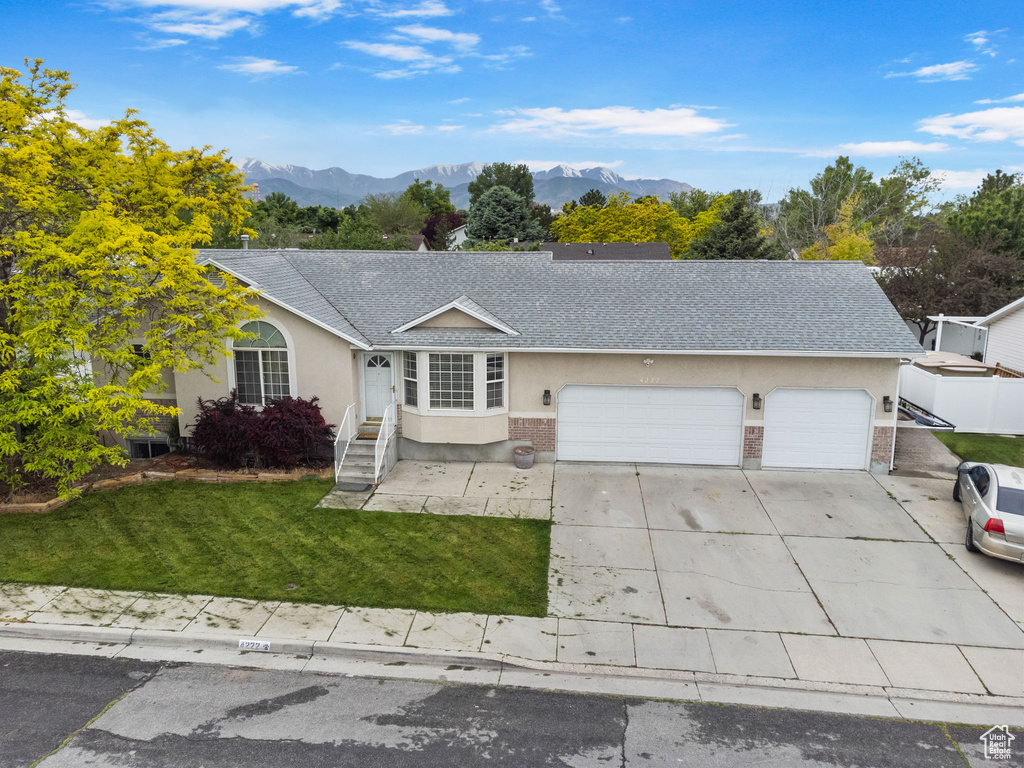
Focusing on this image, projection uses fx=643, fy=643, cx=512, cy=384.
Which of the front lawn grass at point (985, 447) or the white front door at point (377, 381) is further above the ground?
the white front door at point (377, 381)

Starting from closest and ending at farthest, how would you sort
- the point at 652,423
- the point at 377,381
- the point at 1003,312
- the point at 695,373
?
1. the point at 695,373
2. the point at 652,423
3. the point at 377,381
4. the point at 1003,312

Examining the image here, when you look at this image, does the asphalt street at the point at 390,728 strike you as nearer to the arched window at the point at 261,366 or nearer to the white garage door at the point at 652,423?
the arched window at the point at 261,366

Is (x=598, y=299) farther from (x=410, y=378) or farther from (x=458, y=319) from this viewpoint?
(x=410, y=378)

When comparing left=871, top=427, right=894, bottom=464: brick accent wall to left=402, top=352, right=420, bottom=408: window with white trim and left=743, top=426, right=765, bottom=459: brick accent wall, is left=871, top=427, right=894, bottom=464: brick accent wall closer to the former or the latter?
left=743, top=426, right=765, bottom=459: brick accent wall

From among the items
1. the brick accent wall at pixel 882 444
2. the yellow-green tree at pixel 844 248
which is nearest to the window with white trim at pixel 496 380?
the brick accent wall at pixel 882 444

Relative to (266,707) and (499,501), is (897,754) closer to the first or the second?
(266,707)

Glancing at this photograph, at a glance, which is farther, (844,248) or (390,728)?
(844,248)

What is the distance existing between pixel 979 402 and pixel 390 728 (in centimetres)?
1963

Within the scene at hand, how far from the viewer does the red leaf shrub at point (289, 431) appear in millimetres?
15234

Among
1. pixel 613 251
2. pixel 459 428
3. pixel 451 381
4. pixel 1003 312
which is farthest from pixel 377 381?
pixel 613 251

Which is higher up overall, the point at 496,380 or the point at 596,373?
the point at 596,373

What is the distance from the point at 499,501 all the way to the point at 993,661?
8955 millimetres

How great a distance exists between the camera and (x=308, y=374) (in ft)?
53.6

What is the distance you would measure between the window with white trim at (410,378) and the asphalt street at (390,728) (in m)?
8.72
